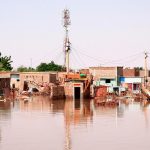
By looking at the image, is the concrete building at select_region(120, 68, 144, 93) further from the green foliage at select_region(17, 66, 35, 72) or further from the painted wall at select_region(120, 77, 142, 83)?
the green foliage at select_region(17, 66, 35, 72)

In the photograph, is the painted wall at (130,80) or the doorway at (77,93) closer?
the doorway at (77,93)

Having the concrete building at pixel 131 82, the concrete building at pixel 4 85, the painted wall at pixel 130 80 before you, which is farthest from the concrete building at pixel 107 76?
the concrete building at pixel 4 85

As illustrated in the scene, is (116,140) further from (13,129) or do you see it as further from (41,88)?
(41,88)

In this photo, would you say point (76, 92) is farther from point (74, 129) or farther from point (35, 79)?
point (74, 129)

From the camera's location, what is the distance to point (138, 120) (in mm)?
39312

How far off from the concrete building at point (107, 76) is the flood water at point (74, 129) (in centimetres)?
2659

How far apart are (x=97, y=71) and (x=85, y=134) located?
4575 centimetres

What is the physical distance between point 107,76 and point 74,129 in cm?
4244

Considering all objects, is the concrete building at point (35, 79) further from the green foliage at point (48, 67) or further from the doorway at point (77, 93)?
the green foliage at point (48, 67)

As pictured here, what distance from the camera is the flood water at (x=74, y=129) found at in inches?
1042

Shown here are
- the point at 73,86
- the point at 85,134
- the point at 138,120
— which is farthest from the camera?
the point at 73,86

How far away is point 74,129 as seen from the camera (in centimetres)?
3259

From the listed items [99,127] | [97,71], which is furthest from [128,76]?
[99,127]

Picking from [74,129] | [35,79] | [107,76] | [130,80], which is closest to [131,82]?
[130,80]
